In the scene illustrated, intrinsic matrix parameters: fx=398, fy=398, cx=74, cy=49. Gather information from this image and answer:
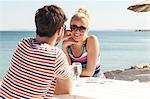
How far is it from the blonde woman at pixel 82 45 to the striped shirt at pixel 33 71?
0.96 metres

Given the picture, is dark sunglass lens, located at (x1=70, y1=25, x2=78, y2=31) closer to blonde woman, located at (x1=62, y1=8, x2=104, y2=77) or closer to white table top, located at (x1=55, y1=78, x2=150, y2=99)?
blonde woman, located at (x1=62, y1=8, x2=104, y2=77)

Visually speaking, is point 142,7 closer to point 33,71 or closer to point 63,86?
point 63,86

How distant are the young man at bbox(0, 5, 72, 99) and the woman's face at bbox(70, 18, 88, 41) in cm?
91

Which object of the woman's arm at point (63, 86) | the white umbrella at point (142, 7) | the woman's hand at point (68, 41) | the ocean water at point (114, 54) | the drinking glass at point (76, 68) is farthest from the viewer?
the ocean water at point (114, 54)

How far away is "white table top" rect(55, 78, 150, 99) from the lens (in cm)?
196

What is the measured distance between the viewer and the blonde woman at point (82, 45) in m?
2.73

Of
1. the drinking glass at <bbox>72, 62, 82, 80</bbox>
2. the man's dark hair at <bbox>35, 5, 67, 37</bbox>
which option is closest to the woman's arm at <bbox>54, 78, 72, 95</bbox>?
the man's dark hair at <bbox>35, 5, 67, 37</bbox>

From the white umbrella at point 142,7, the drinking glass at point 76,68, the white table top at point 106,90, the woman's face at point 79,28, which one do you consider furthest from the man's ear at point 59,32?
the white umbrella at point 142,7

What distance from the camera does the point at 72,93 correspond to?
78.5 inches

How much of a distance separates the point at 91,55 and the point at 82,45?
122 millimetres

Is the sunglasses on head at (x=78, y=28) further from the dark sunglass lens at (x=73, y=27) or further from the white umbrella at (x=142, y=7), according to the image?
the white umbrella at (x=142, y=7)

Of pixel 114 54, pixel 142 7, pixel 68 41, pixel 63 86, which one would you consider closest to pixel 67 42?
pixel 68 41

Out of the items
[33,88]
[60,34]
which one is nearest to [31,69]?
[33,88]

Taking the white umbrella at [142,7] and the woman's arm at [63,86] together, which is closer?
the woman's arm at [63,86]
